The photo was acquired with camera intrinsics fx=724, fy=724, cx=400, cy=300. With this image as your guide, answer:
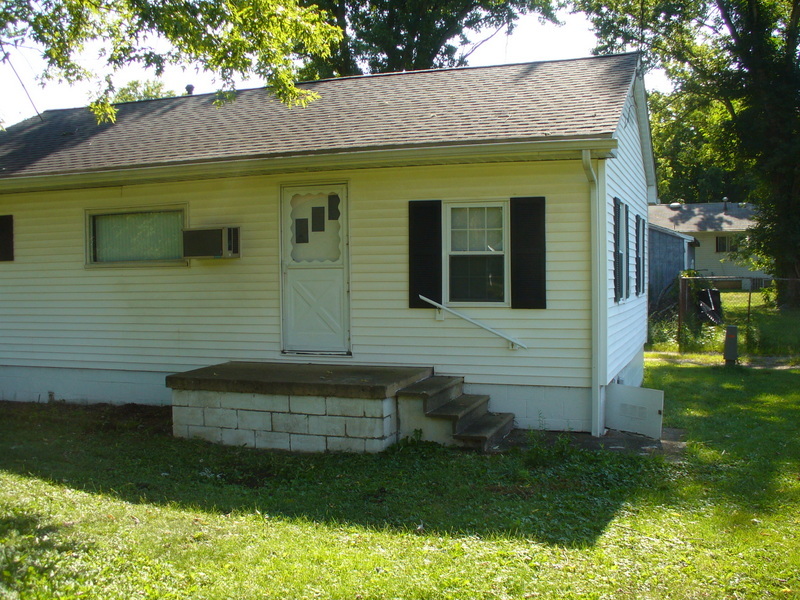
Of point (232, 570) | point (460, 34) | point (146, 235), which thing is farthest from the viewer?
point (460, 34)

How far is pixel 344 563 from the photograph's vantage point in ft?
13.8

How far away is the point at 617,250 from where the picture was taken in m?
8.81

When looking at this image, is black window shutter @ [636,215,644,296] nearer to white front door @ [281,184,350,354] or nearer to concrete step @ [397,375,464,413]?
concrete step @ [397,375,464,413]

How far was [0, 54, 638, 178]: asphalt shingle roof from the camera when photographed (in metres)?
7.75

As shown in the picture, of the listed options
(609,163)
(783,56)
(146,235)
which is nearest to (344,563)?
(609,163)

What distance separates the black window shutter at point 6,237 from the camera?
9.87 metres

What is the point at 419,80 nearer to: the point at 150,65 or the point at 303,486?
the point at 150,65

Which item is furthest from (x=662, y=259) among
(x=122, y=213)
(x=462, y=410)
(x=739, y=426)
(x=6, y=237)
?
(x=6, y=237)

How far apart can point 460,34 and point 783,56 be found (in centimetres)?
1036

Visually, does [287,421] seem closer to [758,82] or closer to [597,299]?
[597,299]

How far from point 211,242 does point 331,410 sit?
275 centimetres

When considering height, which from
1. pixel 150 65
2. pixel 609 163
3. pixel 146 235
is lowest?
pixel 146 235

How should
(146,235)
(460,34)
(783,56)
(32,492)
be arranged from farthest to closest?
(460,34) → (783,56) → (146,235) → (32,492)

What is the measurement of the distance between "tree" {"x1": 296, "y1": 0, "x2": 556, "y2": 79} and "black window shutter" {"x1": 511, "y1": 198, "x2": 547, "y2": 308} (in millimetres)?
17454
